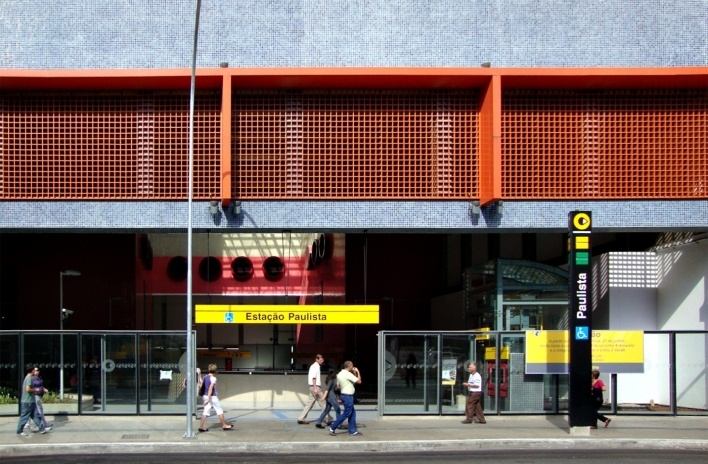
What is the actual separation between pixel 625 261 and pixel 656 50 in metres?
5.69

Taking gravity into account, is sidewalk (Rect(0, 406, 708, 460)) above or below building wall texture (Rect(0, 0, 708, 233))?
below

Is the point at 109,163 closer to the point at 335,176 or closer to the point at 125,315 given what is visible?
the point at 335,176

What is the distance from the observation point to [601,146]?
21.9 m

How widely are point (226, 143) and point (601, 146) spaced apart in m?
8.60

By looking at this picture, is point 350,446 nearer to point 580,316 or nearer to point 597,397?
point 580,316

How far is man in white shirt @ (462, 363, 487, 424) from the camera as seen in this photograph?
812 inches

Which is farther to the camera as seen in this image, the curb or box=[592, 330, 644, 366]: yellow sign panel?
box=[592, 330, 644, 366]: yellow sign panel

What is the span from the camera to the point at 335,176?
71.7 ft

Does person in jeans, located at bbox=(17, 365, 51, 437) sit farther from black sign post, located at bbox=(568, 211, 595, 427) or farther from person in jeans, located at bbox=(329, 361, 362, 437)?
black sign post, located at bbox=(568, 211, 595, 427)

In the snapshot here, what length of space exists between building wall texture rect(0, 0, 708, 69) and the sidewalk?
8.11 metres

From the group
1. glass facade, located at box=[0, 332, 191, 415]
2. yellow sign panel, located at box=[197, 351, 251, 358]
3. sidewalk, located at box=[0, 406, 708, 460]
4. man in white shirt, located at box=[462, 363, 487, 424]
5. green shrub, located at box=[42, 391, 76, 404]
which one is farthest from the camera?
yellow sign panel, located at box=[197, 351, 251, 358]

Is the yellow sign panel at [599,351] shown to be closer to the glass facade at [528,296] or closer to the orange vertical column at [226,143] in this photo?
the glass facade at [528,296]

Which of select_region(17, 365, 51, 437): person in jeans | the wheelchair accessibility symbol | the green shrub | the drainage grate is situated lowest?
the drainage grate

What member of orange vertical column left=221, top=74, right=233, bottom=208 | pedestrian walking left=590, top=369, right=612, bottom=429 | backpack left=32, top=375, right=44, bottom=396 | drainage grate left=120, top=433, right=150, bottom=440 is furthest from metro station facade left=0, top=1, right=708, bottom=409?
pedestrian walking left=590, top=369, right=612, bottom=429
